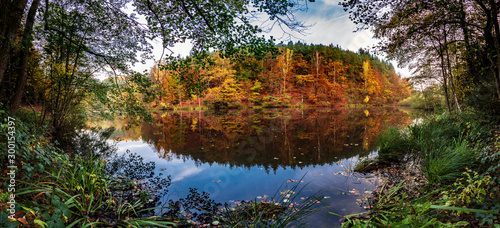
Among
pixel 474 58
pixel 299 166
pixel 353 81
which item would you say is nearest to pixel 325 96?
pixel 353 81

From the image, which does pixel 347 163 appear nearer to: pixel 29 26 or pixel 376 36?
pixel 376 36

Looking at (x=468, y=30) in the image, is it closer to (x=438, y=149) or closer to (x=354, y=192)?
(x=438, y=149)

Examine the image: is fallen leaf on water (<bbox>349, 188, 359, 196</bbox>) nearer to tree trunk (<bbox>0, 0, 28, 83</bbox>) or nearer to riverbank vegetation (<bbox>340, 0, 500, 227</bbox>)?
riverbank vegetation (<bbox>340, 0, 500, 227</bbox>)

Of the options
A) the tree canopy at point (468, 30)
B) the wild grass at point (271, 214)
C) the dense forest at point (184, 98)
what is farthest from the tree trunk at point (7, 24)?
the tree canopy at point (468, 30)

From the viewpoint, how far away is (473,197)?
88.3 inches

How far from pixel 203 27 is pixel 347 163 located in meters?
4.89

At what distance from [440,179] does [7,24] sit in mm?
6406

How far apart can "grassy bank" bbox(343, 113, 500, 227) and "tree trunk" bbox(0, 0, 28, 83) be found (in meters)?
4.48

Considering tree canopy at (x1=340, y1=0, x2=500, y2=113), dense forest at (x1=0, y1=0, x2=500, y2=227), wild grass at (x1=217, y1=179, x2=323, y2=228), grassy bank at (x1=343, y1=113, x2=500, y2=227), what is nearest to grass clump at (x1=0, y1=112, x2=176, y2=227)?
dense forest at (x1=0, y1=0, x2=500, y2=227)

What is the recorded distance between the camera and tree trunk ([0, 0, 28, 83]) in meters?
2.46

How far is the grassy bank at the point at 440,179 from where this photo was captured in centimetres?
186

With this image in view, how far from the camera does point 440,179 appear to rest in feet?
9.57

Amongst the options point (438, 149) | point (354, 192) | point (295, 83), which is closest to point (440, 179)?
point (438, 149)

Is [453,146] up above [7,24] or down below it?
below
